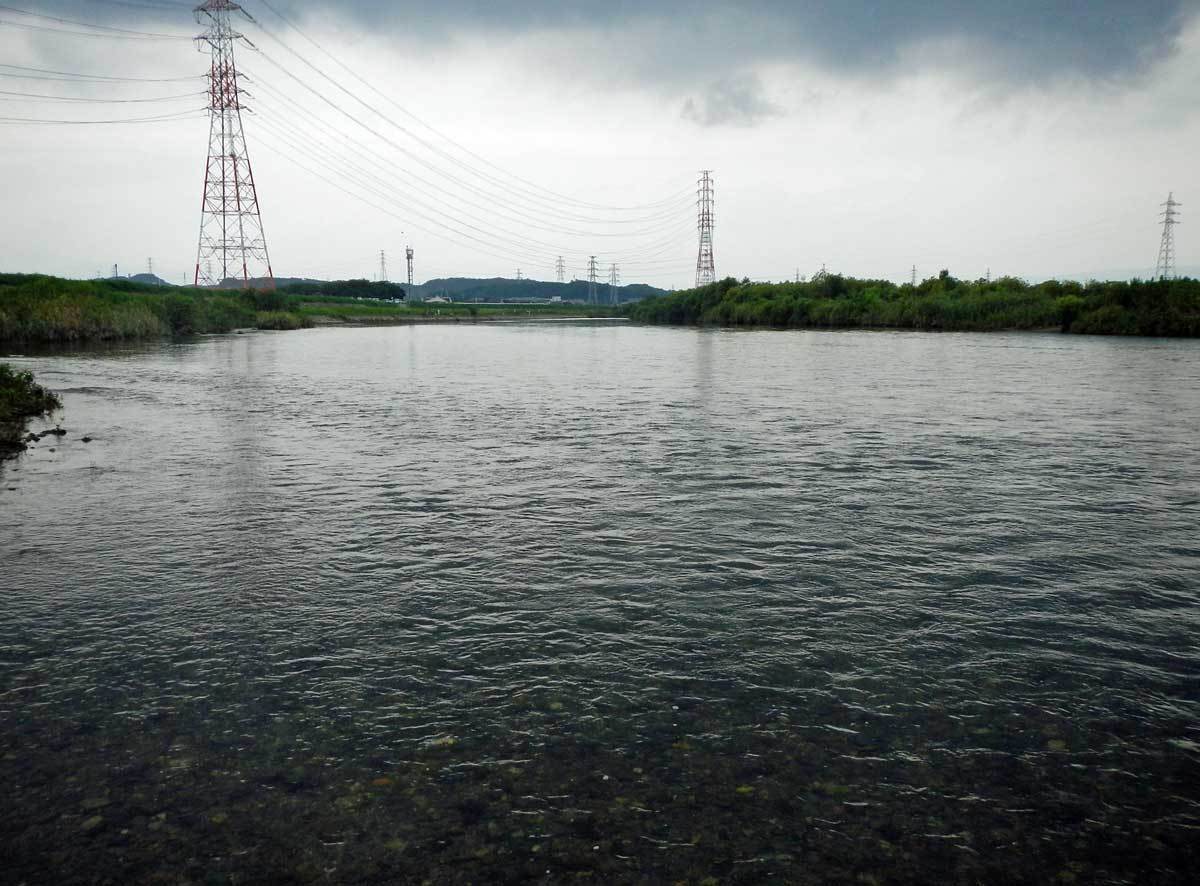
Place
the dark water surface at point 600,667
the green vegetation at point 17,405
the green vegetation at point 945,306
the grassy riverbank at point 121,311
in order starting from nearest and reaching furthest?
the dark water surface at point 600,667, the green vegetation at point 17,405, the grassy riverbank at point 121,311, the green vegetation at point 945,306

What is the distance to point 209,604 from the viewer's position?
8.46 m

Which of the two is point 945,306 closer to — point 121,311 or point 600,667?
point 121,311

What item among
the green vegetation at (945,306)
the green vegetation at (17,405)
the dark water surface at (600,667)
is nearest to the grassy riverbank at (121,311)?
the green vegetation at (17,405)

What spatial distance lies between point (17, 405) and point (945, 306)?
269 ft

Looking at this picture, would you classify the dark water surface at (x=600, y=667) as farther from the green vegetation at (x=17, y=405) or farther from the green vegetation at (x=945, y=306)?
the green vegetation at (x=945, y=306)

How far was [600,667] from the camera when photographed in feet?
23.2

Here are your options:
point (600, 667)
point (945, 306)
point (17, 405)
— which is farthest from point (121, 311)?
point (945, 306)

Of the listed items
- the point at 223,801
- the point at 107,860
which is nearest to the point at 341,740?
the point at 223,801

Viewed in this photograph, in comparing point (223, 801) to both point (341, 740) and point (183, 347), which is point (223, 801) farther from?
point (183, 347)

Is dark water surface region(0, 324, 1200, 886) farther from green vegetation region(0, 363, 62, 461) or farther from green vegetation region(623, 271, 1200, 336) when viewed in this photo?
green vegetation region(623, 271, 1200, 336)

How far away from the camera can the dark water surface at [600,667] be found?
16.1 ft

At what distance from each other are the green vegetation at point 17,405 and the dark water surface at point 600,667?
1901 millimetres

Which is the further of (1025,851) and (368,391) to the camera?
(368,391)

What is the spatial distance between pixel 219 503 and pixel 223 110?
76.1 meters
